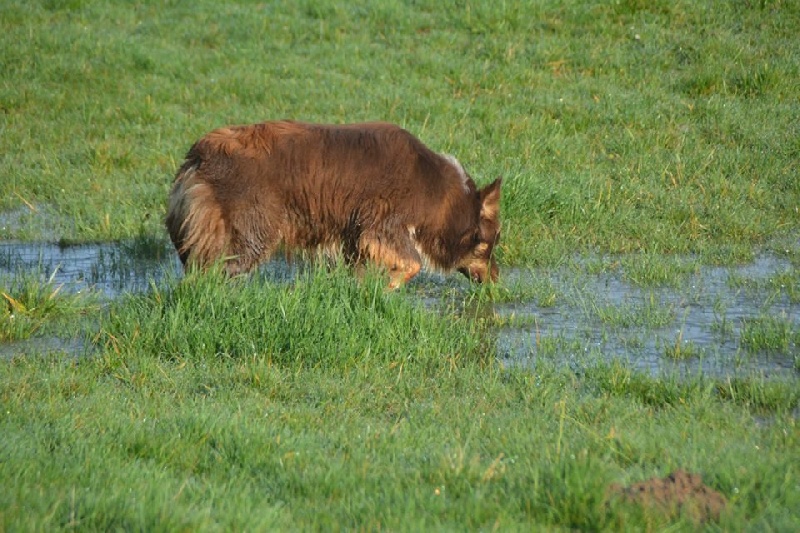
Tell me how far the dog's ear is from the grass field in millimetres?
515

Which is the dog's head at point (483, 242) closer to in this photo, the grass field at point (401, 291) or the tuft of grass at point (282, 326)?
the grass field at point (401, 291)

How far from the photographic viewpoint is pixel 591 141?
11625 millimetres

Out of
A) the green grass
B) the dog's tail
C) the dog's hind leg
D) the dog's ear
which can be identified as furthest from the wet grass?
the green grass

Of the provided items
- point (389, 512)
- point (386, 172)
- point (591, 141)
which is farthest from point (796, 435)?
point (591, 141)

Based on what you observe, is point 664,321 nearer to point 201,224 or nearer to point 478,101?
point 201,224

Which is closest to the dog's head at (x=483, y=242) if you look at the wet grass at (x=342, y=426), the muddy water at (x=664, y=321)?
the muddy water at (x=664, y=321)

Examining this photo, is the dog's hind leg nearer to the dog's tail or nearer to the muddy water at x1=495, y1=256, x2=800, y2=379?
the muddy water at x1=495, y1=256, x2=800, y2=379

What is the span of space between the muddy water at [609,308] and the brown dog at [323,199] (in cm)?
44

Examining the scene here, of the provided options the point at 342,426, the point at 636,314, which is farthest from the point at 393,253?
the point at 342,426

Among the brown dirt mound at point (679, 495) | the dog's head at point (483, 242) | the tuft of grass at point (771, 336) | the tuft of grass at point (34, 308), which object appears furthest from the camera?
the dog's head at point (483, 242)

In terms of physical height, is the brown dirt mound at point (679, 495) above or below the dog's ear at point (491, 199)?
above

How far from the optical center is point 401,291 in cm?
746

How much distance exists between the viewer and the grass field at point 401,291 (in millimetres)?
4426

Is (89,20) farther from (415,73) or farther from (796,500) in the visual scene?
(796,500)
